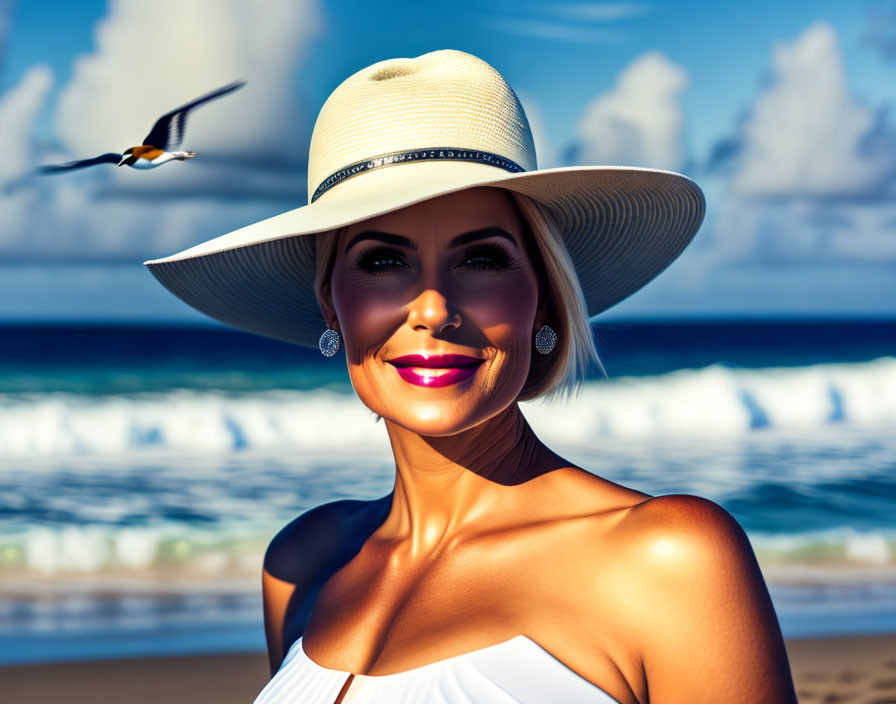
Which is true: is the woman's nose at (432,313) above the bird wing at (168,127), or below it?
below

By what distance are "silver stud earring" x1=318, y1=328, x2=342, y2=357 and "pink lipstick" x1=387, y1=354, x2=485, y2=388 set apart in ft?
1.74

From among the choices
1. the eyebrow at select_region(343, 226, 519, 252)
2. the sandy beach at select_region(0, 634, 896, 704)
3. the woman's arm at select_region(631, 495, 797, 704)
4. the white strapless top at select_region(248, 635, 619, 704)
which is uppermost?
the eyebrow at select_region(343, 226, 519, 252)

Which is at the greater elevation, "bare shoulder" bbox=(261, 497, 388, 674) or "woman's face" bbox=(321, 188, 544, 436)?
"woman's face" bbox=(321, 188, 544, 436)

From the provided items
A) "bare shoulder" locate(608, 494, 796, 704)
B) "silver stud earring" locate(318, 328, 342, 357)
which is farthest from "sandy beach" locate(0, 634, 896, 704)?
"bare shoulder" locate(608, 494, 796, 704)

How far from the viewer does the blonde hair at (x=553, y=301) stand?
7.09 ft

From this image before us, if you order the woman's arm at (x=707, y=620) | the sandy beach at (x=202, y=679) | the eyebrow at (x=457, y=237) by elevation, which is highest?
the eyebrow at (x=457, y=237)

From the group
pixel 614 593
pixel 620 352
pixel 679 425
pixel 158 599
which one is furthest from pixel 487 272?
pixel 620 352

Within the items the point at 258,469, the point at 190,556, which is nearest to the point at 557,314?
the point at 190,556

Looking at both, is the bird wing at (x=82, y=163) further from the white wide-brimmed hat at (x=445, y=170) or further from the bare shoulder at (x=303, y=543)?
the bare shoulder at (x=303, y=543)

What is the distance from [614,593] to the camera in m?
1.72

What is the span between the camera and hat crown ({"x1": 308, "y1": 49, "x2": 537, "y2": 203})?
6.82 ft

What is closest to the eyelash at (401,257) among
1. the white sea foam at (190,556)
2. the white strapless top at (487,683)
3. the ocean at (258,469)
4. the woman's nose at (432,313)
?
the woman's nose at (432,313)

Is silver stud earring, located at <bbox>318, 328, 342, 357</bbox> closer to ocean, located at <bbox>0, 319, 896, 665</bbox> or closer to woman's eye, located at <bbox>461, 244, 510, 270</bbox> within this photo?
woman's eye, located at <bbox>461, 244, 510, 270</bbox>

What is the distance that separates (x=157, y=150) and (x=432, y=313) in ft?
2.65
